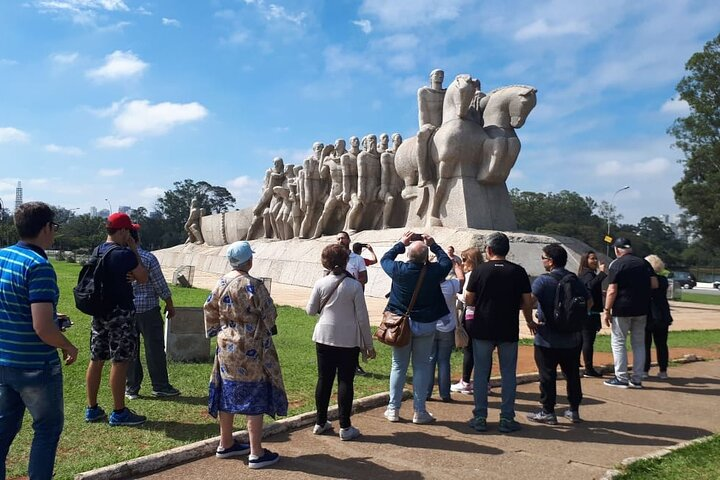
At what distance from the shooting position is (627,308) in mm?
5762

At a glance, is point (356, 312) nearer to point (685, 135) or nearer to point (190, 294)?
point (190, 294)

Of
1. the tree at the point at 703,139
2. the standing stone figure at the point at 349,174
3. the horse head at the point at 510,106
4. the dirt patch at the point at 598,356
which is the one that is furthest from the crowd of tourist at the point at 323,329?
the tree at the point at 703,139

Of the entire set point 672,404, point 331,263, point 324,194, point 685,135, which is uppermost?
point 685,135

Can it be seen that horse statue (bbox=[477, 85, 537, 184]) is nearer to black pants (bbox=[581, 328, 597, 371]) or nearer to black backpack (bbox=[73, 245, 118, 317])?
black pants (bbox=[581, 328, 597, 371])

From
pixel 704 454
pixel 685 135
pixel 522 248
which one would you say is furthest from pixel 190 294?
pixel 685 135

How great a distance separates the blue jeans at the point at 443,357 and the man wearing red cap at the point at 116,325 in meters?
2.44

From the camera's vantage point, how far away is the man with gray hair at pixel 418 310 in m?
4.36

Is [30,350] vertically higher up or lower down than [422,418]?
higher up

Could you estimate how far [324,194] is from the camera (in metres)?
21.6

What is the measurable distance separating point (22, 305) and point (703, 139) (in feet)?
111

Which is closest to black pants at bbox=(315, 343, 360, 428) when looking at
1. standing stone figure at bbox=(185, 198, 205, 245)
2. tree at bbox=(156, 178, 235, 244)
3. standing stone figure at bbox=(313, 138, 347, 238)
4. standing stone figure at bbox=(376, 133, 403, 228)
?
standing stone figure at bbox=(376, 133, 403, 228)

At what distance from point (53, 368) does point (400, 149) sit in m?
14.4

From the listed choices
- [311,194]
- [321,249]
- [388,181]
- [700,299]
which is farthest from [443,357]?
[700,299]

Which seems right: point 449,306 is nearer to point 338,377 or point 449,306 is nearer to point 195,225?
point 338,377
